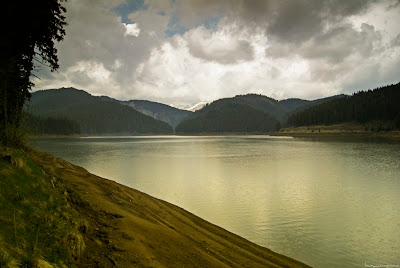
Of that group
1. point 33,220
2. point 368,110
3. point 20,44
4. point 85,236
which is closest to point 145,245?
point 85,236

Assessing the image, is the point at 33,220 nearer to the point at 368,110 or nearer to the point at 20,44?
the point at 20,44

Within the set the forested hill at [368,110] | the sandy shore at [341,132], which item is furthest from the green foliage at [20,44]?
the forested hill at [368,110]

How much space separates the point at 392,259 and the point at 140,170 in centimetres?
3471

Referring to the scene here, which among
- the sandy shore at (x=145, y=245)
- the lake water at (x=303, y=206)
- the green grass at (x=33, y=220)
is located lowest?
the lake water at (x=303, y=206)

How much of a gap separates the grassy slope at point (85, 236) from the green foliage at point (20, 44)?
751 cm

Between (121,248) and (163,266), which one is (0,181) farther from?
(163,266)

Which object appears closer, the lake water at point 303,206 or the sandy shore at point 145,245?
the sandy shore at point 145,245

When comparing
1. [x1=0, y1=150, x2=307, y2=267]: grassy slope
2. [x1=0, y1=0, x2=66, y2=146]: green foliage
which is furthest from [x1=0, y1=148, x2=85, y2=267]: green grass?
[x1=0, y1=0, x2=66, y2=146]: green foliage

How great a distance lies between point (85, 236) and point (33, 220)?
58.3 inches

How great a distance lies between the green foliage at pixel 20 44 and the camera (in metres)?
14.9

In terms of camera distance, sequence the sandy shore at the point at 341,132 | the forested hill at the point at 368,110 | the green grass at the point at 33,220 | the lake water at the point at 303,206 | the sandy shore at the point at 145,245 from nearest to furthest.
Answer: the green grass at the point at 33,220, the sandy shore at the point at 145,245, the lake water at the point at 303,206, the sandy shore at the point at 341,132, the forested hill at the point at 368,110

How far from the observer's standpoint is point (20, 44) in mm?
16188

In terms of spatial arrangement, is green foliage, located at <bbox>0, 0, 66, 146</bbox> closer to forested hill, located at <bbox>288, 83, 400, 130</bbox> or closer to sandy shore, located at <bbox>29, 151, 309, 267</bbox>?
sandy shore, located at <bbox>29, 151, 309, 267</bbox>

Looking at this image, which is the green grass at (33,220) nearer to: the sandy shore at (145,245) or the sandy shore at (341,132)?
the sandy shore at (145,245)
